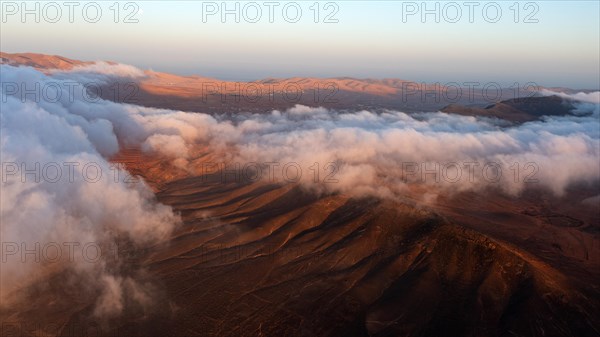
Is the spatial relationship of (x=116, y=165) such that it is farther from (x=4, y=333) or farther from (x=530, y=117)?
(x=530, y=117)

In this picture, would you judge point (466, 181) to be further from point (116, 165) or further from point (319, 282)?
point (116, 165)

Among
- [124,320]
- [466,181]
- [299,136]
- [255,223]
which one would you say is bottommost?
[124,320]

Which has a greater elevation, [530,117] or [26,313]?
[530,117]

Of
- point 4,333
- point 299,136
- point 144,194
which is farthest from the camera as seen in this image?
point 299,136

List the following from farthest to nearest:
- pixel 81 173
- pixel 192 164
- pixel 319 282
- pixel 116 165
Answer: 1. pixel 192 164
2. pixel 116 165
3. pixel 81 173
4. pixel 319 282

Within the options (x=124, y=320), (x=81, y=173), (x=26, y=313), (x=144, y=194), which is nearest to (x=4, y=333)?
(x=26, y=313)

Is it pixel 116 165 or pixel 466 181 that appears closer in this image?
pixel 466 181
